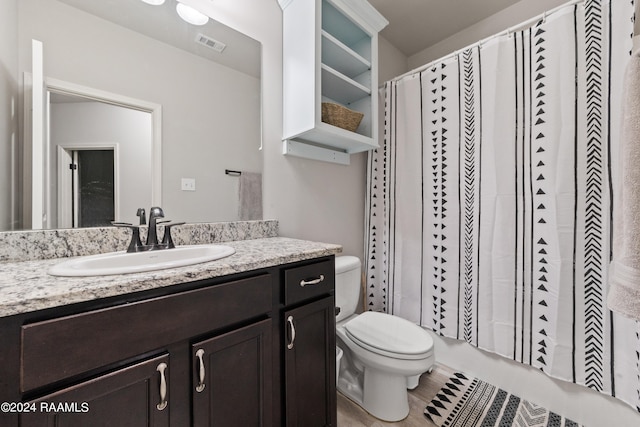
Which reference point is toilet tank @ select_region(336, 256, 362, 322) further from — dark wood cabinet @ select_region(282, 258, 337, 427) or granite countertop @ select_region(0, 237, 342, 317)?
granite countertop @ select_region(0, 237, 342, 317)

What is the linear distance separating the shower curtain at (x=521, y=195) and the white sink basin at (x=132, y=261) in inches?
52.2

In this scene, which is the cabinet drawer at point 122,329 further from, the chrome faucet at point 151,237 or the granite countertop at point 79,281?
the chrome faucet at point 151,237

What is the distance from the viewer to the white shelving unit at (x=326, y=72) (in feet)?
4.32

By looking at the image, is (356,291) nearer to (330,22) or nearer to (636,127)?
(636,127)

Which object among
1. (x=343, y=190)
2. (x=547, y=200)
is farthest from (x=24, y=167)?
(x=547, y=200)

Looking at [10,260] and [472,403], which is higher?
[10,260]

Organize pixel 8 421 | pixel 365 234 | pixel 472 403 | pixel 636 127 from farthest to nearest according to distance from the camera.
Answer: pixel 365 234 → pixel 472 403 → pixel 636 127 → pixel 8 421

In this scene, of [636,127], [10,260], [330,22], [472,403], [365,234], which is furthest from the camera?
[365,234]

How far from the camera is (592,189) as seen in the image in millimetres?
1155

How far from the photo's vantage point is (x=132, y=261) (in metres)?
0.90

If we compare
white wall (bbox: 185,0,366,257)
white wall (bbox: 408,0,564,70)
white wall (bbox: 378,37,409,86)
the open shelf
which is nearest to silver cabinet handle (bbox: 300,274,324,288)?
white wall (bbox: 185,0,366,257)

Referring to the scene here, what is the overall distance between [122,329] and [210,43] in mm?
1293

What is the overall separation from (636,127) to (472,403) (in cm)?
142

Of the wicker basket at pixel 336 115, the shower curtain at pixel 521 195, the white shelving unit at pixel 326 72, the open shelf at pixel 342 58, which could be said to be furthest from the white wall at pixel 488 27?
the wicker basket at pixel 336 115
